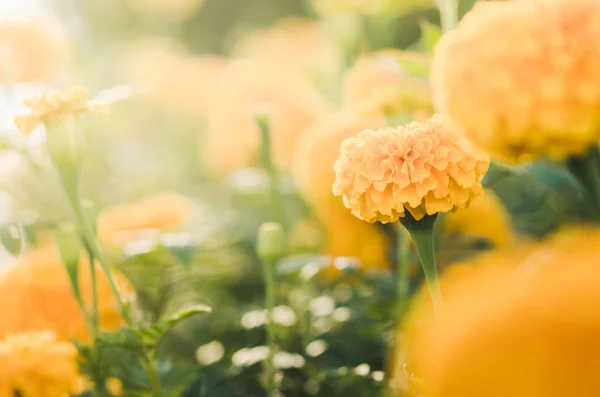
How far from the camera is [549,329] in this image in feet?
0.96

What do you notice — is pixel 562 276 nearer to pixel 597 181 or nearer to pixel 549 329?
pixel 549 329

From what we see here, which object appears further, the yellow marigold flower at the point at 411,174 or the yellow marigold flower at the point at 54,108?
the yellow marigold flower at the point at 54,108

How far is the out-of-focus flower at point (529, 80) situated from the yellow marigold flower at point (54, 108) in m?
0.34

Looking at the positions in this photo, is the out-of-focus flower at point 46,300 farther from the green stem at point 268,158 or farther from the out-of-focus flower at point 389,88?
the out-of-focus flower at point 389,88

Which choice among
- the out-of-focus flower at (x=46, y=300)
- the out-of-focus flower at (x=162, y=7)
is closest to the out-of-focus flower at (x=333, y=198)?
the out-of-focus flower at (x=46, y=300)

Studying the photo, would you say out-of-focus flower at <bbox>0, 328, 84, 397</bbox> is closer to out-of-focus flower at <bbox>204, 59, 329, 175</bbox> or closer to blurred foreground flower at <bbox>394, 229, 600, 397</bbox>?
blurred foreground flower at <bbox>394, 229, 600, 397</bbox>

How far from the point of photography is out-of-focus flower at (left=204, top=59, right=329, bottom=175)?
1185 mm

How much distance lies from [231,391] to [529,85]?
51 centimetres

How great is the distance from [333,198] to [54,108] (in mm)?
412

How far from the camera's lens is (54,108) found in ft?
2.03

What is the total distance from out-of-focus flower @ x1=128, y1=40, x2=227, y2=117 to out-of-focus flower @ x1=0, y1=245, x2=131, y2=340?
2.21 feet

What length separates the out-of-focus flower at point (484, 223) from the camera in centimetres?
85

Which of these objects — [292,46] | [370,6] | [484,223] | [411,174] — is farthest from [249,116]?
[411,174]

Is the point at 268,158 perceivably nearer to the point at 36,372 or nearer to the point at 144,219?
the point at 144,219
